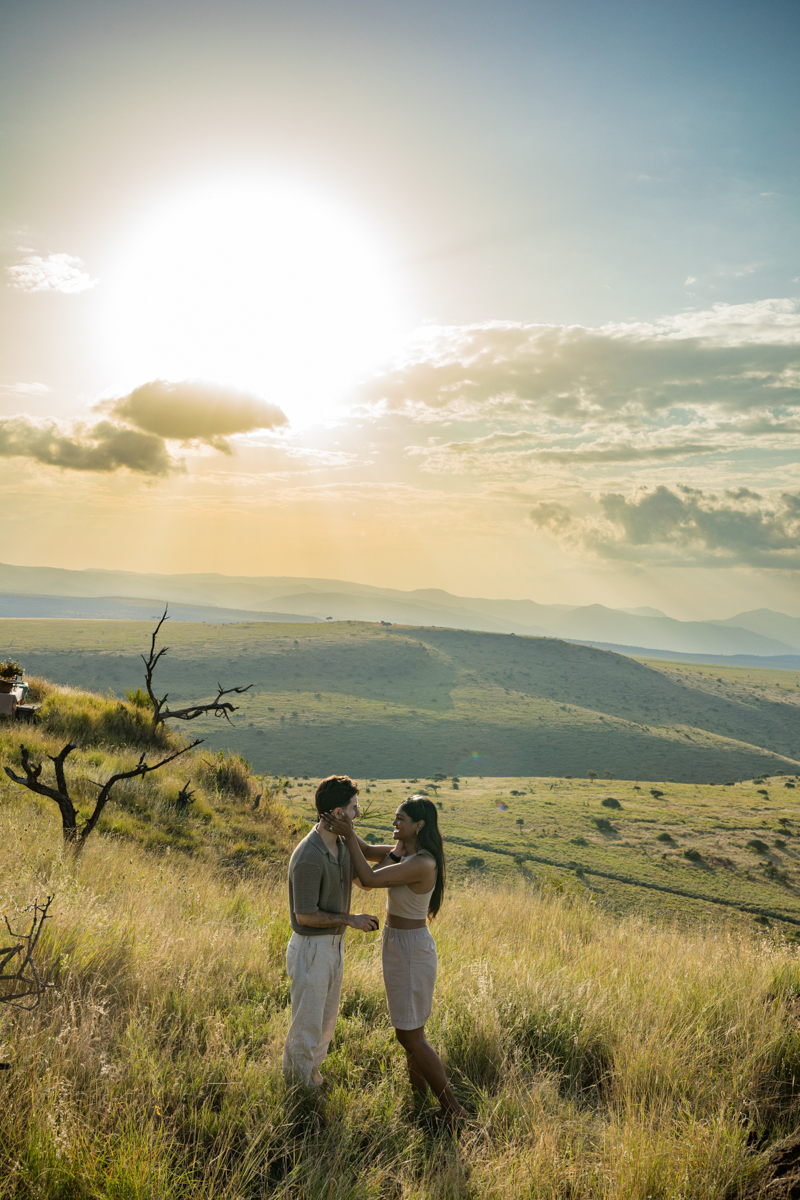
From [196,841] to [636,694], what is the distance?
14192 cm

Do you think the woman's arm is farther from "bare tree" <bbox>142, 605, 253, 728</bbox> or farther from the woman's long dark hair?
"bare tree" <bbox>142, 605, 253, 728</bbox>

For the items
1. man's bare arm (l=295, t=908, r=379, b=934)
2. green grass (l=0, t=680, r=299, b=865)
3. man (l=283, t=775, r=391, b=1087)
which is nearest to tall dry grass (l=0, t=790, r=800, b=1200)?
man (l=283, t=775, r=391, b=1087)

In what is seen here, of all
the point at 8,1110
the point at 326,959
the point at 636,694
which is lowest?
the point at 636,694

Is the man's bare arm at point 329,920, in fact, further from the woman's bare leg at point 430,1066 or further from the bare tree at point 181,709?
the bare tree at point 181,709

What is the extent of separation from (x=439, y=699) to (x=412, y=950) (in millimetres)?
126036

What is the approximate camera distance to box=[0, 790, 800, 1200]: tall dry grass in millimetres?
3494

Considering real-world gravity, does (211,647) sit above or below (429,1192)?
below

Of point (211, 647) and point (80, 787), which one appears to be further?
point (211, 647)

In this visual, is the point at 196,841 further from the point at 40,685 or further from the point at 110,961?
the point at 40,685

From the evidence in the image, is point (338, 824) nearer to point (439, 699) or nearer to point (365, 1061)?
point (365, 1061)

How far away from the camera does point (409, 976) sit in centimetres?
437

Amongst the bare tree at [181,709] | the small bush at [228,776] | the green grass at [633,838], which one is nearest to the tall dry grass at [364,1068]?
the bare tree at [181,709]

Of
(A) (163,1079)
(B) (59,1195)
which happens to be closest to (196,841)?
(A) (163,1079)

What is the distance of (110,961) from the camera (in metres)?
5.21
